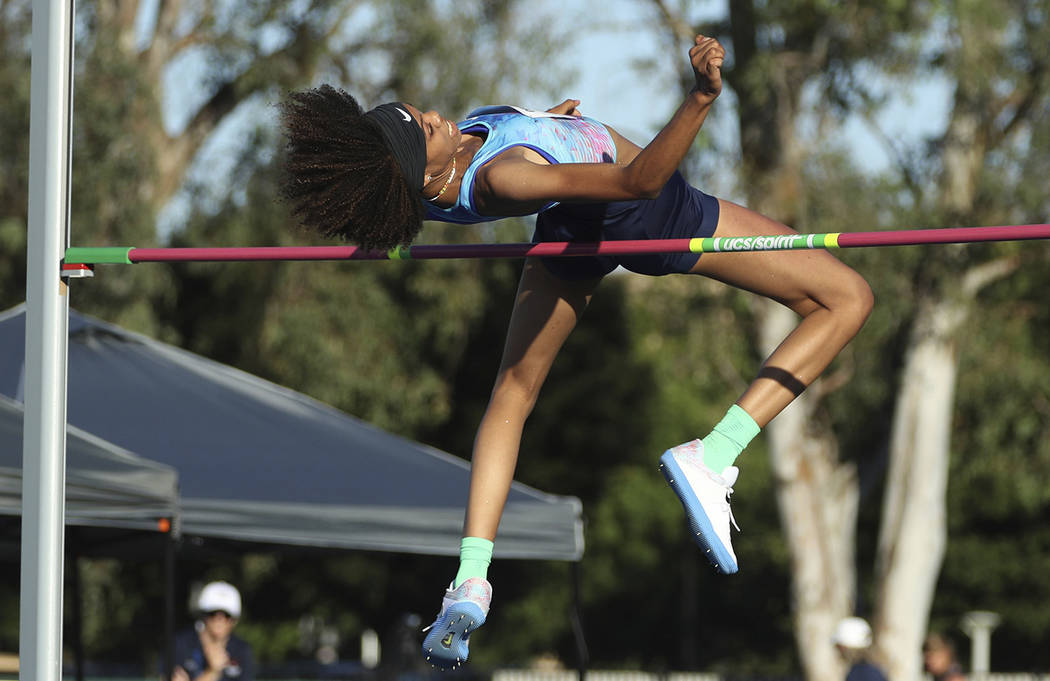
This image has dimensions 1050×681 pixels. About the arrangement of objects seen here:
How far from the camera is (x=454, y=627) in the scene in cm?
329

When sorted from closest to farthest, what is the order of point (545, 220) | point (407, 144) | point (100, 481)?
point (407, 144), point (545, 220), point (100, 481)

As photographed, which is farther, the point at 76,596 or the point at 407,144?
the point at 76,596

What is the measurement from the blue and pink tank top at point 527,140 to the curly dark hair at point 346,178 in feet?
0.34

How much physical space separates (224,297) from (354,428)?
11073mm

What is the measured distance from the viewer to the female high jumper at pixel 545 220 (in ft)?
9.96

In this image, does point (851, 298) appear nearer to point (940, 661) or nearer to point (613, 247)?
point (613, 247)

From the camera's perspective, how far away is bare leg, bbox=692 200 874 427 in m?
3.43

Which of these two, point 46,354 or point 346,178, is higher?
point 346,178

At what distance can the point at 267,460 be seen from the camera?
622 centimetres

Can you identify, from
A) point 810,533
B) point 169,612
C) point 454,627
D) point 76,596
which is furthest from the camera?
point 810,533

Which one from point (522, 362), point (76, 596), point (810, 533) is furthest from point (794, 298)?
point (810, 533)

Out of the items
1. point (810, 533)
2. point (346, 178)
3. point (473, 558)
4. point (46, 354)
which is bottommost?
point (473, 558)

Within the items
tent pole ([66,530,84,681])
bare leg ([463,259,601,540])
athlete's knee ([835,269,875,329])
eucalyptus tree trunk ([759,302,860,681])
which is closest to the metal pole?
bare leg ([463,259,601,540])

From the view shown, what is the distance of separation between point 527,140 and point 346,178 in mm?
385
